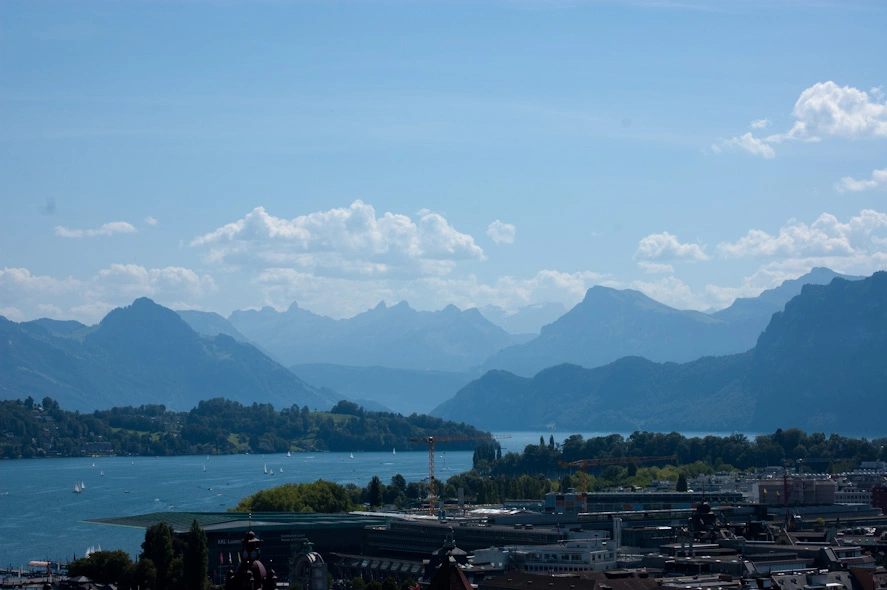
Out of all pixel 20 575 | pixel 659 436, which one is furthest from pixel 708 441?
pixel 20 575

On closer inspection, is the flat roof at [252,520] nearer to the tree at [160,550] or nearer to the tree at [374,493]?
the tree at [160,550]

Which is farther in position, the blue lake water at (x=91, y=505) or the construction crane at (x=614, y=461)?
the construction crane at (x=614, y=461)

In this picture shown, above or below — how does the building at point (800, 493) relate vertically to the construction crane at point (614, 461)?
below

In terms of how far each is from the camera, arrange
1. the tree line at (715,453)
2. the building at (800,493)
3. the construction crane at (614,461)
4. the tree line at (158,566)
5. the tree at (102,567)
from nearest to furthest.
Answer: the tree line at (158,566) → the tree at (102,567) → the building at (800,493) → the tree line at (715,453) → the construction crane at (614,461)

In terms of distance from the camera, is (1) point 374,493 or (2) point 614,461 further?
(2) point 614,461

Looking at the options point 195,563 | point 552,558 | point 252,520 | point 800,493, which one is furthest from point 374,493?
Result: point 195,563

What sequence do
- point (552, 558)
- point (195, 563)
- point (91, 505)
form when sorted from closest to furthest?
point (195, 563) < point (552, 558) < point (91, 505)

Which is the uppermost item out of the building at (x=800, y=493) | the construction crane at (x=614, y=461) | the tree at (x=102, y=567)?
the construction crane at (x=614, y=461)

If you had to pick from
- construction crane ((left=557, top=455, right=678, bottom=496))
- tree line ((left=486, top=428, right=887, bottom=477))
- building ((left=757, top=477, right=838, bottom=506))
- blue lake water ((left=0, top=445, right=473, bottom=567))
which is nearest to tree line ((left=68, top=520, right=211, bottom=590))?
blue lake water ((left=0, top=445, right=473, bottom=567))

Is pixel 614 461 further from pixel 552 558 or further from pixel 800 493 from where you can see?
pixel 552 558

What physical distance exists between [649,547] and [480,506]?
41085mm

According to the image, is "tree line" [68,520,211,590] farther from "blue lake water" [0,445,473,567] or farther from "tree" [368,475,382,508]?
"tree" [368,475,382,508]

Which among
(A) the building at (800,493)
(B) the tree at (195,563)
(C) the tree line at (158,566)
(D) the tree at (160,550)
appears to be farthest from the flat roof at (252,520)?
(A) the building at (800,493)

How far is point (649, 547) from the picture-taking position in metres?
87.9
